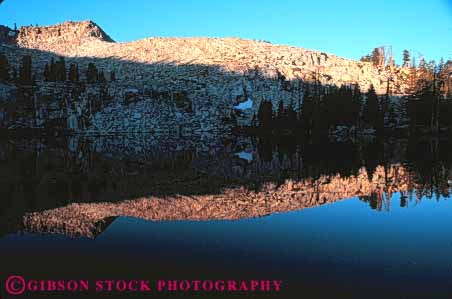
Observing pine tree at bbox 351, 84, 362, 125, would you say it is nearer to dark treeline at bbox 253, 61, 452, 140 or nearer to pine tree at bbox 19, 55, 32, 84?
dark treeline at bbox 253, 61, 452, 140

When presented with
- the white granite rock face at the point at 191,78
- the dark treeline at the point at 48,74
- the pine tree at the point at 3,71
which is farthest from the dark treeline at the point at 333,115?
the pine tree at the point at 3,71

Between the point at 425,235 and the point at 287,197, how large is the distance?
817 cm

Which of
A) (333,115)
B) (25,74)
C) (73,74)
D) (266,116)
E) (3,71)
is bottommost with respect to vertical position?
(333,115)

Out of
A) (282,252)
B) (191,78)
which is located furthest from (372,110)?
(282,252)

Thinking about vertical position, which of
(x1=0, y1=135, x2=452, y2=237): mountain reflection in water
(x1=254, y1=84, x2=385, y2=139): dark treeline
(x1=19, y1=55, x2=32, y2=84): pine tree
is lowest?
(x1=0, y1=135, x2=452, y2=237): mountain reflection in water

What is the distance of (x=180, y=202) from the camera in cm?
1959

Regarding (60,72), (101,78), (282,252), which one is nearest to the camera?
(282,252)

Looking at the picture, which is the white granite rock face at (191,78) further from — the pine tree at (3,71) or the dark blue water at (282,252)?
the dark blue water at (282,252)

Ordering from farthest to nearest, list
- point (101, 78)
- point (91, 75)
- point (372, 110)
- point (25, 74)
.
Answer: point (101, 78)
point (91, 75)
point (25, 74)
point (372, 110)

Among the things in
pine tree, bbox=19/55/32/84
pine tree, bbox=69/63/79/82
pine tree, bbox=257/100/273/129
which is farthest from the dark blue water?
pine tree, bbox=69/63/79/82

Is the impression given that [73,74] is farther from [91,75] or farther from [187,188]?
[187,188]

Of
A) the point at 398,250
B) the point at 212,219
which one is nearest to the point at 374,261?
the point at 398,250

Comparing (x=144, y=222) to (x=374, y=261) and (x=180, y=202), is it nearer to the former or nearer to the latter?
(x=180, y=202)

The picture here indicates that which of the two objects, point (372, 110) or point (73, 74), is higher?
point (73, 74)
